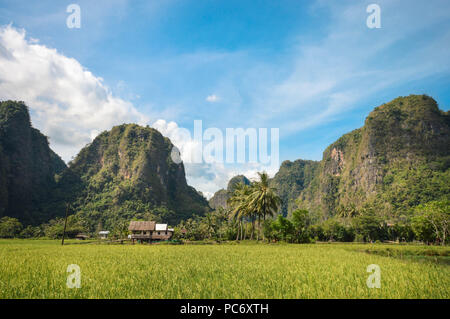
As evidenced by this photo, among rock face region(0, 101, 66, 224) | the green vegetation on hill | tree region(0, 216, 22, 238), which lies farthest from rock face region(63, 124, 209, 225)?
tree region(0, 216, 22, 238)

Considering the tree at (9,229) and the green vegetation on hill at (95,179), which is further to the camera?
the green vegetation on hill at (95,179)

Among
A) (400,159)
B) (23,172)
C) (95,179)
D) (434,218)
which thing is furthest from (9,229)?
(400,159)

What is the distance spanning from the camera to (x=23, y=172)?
106 metres

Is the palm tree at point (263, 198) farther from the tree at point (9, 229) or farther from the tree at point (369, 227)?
the tree at point (9, 229)

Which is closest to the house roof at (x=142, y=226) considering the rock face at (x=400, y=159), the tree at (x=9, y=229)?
the tree at (x=9, y=229)

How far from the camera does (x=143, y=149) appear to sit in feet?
466

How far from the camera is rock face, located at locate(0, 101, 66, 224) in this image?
3713 inches

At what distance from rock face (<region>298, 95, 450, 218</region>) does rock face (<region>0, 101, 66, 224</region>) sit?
119 meters

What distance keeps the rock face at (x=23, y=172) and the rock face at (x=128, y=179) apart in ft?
44.5

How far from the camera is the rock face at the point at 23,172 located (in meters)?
94.3

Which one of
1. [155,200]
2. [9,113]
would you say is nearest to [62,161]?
[9,113]

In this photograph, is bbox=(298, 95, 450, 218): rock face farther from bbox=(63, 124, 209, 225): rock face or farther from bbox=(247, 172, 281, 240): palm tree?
bbox=(63, 124, 209, 225): rock face

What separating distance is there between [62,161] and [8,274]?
189157mm
